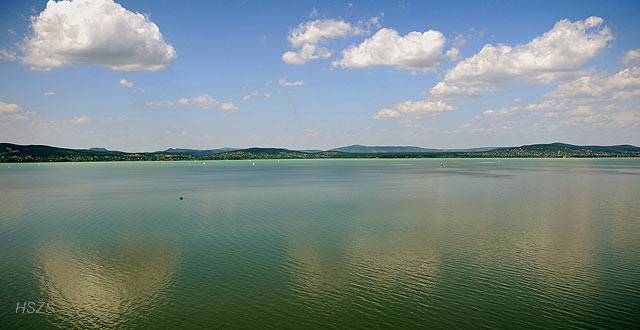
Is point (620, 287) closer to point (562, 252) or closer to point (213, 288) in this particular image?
point (562, 252)

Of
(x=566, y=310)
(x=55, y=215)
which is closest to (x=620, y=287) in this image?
(x=566, y=310)

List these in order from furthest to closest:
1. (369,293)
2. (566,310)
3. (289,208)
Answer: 1. (289,208)
2. (369,293)
3. (566,310)

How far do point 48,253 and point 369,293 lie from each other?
26362mm

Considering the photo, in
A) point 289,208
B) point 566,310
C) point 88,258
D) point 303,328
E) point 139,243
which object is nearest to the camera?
point 303,328

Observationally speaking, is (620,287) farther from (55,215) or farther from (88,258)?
(55,215)

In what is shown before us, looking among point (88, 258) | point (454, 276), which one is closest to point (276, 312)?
point (454, 276)

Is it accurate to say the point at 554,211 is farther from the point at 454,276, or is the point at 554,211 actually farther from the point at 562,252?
the point at 454,276

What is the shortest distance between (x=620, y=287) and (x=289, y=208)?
38.9 m

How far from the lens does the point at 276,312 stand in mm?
18859

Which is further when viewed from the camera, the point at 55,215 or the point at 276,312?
the point at 55,215

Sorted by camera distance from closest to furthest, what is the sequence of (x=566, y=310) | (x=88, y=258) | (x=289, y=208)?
(x=566, y=310), (x=88, y=258), (x=289, y=208)

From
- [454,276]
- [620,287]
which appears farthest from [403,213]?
[620,287]

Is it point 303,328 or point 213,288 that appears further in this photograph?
point 213,288

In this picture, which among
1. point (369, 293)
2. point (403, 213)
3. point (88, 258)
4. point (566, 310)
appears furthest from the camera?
point (403, 213)
